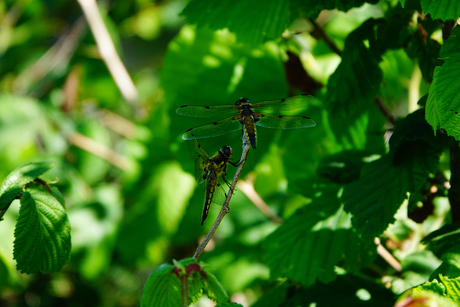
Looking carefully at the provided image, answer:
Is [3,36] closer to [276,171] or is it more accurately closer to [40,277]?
[40,277]

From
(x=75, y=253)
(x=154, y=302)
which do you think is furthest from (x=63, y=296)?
(x=154, y=302)

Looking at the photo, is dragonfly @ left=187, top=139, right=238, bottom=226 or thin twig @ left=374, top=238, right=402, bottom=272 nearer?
dragonfly @ left=187, top=139, right=238, bottom=226

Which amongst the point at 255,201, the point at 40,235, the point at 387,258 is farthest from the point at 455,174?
the point at 255,201

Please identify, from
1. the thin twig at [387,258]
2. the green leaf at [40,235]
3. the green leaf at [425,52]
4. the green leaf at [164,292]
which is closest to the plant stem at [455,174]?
the green leaf at [425,52]

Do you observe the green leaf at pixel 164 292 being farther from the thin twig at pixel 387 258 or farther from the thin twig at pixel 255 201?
the thin twig at pixel 255 201

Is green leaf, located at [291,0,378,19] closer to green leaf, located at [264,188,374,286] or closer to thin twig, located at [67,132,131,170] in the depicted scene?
green leaf, located at [264,188,374,286]

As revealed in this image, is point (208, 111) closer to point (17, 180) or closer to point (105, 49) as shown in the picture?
point (17, 180)

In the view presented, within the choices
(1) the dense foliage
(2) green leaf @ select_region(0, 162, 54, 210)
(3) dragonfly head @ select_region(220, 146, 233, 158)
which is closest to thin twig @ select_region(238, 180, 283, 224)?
(1) the dense foliage
